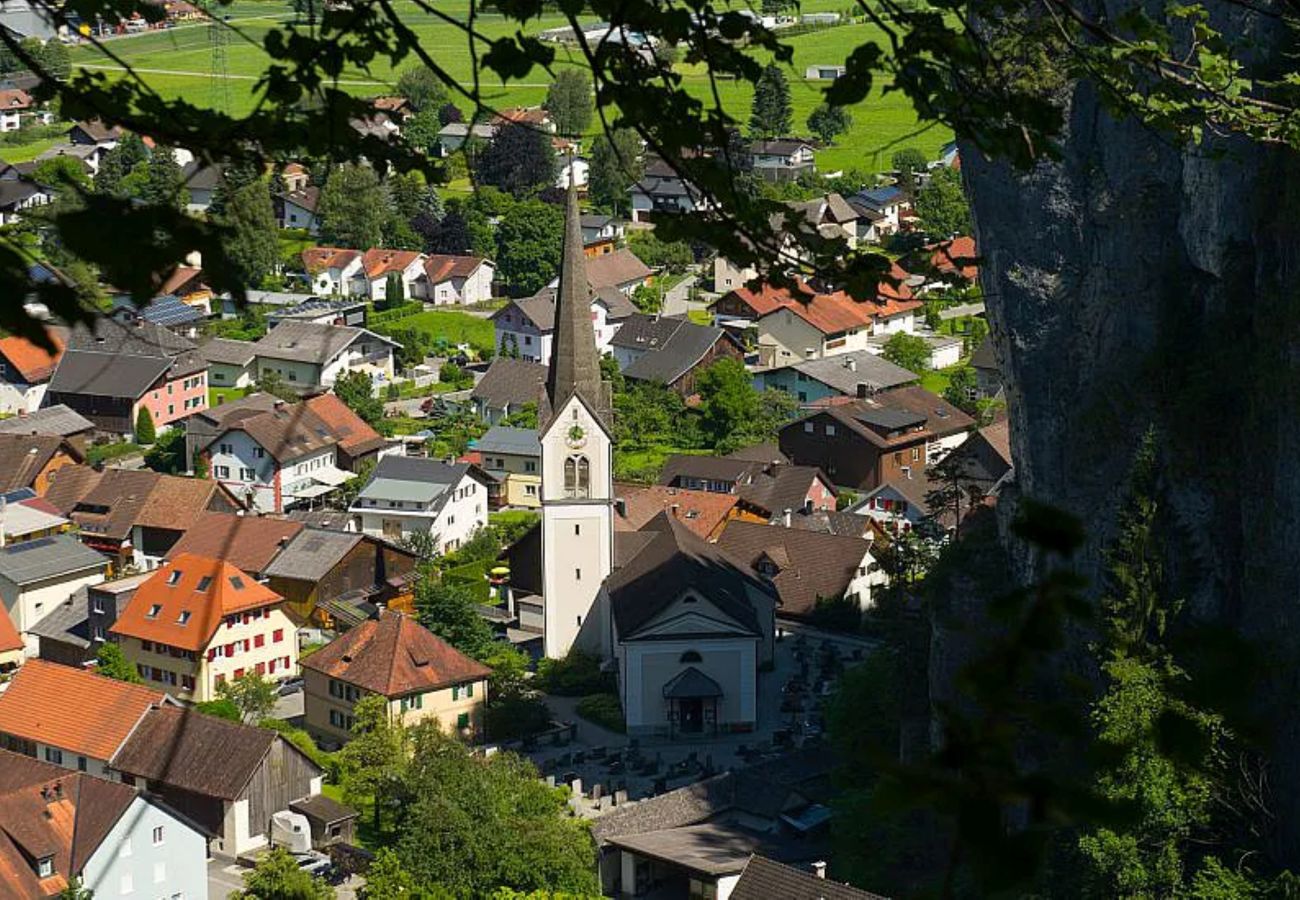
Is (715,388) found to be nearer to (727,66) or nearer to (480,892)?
(480,892)

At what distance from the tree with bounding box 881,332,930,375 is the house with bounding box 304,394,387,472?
11.3 meters

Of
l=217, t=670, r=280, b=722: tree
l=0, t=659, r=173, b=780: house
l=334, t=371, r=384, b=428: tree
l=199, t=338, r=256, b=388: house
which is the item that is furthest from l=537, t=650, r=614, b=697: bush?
l=199, t=338, r=256, b=388: house

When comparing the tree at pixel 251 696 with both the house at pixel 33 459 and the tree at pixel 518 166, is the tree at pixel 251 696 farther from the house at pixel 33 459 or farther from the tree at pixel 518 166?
the tree at pixel 518 166

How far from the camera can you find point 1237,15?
15406 millimetres

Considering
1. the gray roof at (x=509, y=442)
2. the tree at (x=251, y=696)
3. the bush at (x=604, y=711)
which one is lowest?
the bush at (x=604, y=711)

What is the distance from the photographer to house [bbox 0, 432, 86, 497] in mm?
33250

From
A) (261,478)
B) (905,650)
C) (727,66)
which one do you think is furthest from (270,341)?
(727,66)

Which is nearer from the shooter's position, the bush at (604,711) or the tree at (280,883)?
the tree at (280,883)

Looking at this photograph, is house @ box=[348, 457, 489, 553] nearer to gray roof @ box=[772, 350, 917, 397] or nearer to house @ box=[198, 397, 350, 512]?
house @ box=[198, 397, 350, 512]

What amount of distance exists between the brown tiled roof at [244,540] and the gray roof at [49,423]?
6.83 m

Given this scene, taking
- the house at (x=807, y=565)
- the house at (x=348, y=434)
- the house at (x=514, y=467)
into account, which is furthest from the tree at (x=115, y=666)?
the house at (x=348, y=434)

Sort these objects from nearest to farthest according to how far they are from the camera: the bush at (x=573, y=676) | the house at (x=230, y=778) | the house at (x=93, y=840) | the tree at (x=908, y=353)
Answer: the house at (x=93, y=840) < the house at (x=230, y=778) < the bush at (x=573, y=676) < the tree at (x=908, y=353)

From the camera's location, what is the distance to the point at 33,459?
3362cm

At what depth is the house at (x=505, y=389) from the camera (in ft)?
125
